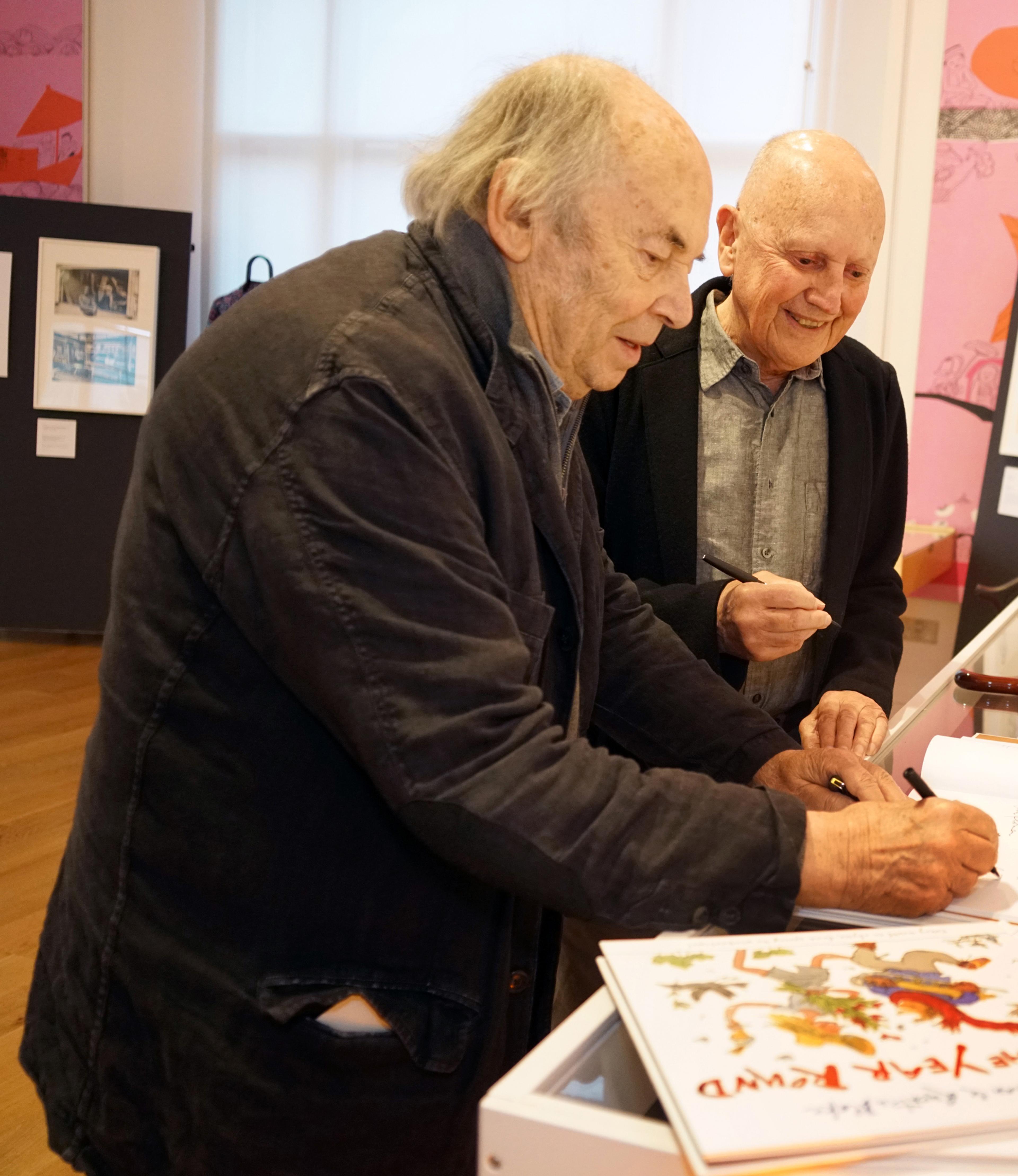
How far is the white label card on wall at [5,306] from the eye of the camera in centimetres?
491

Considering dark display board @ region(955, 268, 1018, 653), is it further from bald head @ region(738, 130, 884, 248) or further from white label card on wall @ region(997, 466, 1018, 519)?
bald head @ region(738, 130, 884, 248)

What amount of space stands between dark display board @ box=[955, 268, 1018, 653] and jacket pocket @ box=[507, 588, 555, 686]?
3000mm

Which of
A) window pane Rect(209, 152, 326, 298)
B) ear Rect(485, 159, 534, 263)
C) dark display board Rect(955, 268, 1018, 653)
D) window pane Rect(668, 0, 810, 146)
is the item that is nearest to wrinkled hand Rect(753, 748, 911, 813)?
ear Rect(485, 159, 534, 263)

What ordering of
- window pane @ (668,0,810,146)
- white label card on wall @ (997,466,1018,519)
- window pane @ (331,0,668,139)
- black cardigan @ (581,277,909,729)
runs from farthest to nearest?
window pane @ (331,0,668,139)
window pane @ (668,0,810,146)
white label card on wall @ (997,466,1018,519)
black cardigan @ (581,277,909,729)

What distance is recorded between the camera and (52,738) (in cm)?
389

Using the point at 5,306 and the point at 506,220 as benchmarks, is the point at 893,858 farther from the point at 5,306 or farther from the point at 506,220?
the point at 5,306

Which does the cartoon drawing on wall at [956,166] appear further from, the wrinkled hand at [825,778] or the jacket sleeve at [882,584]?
the wrinkled hand at [825,778]

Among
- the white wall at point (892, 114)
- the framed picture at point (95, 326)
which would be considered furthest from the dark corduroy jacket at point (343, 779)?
the framed picture at point (95, 326)

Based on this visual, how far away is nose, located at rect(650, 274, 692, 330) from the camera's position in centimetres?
108

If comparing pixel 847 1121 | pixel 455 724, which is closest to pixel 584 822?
pixel 455 724

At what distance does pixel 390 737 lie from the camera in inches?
31.9

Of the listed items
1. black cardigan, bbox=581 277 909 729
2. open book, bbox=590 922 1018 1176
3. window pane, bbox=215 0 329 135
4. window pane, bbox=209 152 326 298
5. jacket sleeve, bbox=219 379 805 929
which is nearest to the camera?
open book, bbox=590 922 1018 1176

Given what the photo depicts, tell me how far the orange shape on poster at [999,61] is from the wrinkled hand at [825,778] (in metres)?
3.25

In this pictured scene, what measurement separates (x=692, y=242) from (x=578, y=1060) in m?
0.70
